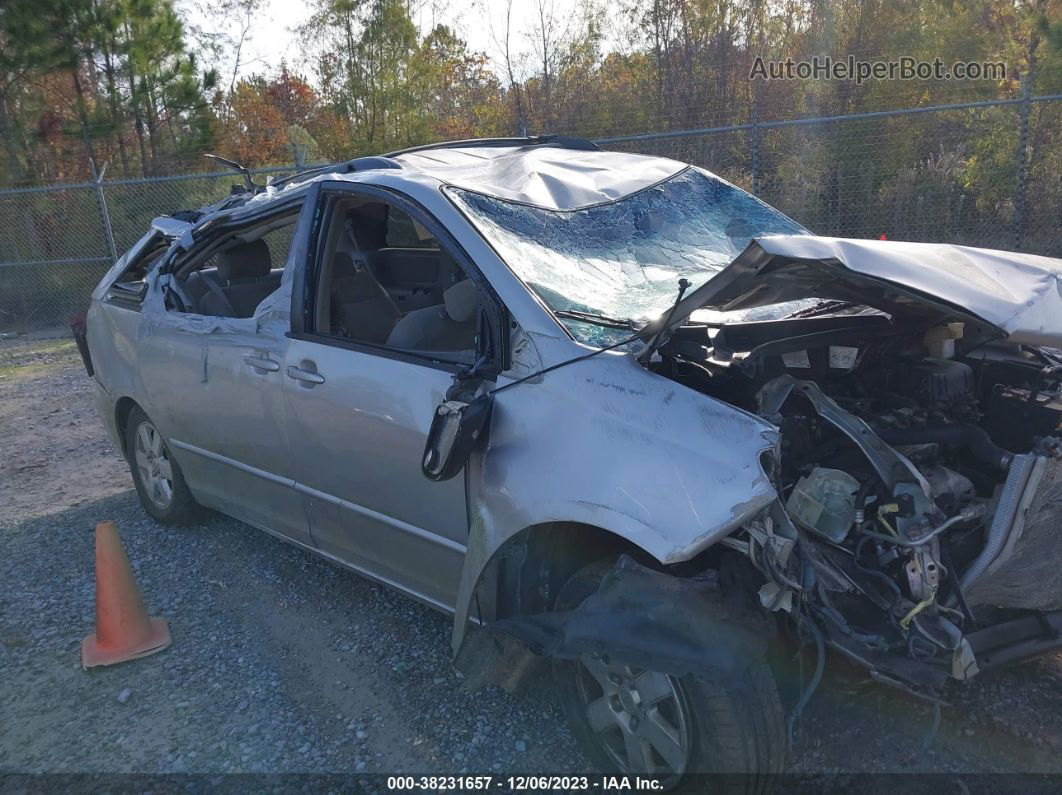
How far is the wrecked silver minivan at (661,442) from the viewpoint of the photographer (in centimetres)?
236

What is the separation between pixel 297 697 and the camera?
11.2 feet

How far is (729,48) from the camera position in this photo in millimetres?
13844

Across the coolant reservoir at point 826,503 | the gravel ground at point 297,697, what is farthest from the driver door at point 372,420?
the coolant reservoir at point 826,503

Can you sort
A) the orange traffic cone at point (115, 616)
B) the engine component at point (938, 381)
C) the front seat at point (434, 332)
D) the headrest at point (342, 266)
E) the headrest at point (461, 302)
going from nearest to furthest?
the engine component at point (938, 381) < the headrest at point (461, 302) < the front seat at point (434, 332) < the orange traffic cone at point (115, 616) < the headrest at point (342, 266)

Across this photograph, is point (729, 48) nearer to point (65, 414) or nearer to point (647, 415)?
point (65, 414)

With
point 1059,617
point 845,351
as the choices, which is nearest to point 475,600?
point 845,351

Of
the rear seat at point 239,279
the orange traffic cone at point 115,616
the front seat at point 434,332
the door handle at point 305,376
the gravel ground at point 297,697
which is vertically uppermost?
the rear seat at point 239,279

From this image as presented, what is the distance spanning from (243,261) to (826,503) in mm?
3590

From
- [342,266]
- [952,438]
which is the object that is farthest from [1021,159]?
[342,266]

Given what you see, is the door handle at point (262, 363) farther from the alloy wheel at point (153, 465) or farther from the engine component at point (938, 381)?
the engine component at point (938, 381)

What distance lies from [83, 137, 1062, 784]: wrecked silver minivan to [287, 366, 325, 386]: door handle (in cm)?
1

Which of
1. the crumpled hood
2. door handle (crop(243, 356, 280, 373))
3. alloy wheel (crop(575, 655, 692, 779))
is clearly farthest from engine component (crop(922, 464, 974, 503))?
door handle (crop(243, 356, 280, 373))

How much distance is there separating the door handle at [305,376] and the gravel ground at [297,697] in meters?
1.11

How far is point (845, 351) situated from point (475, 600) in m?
1.50
